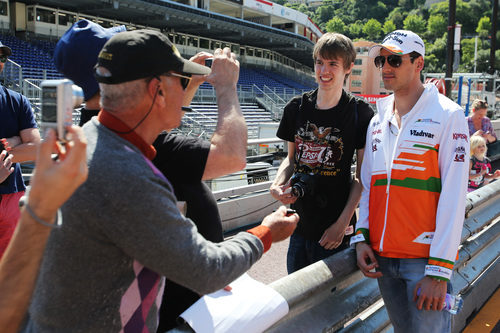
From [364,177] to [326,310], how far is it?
781mm

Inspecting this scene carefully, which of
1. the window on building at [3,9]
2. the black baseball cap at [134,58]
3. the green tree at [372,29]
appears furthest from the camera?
the green tree at [372,29]

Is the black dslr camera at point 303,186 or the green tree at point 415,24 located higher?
the green tree at point 415,24

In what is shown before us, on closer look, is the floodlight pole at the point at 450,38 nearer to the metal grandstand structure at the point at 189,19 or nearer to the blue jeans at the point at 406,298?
the blue jeans at the point at 406,298

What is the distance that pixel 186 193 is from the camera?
5.62 ft

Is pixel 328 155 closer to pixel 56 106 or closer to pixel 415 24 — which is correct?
pixel 56 106

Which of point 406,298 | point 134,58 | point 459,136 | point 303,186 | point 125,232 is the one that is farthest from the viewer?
point 303,186

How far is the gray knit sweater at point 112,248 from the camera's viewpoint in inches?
44.7

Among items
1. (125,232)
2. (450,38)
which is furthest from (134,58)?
(450,38)

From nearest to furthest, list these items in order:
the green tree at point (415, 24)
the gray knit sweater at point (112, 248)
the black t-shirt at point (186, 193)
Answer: the gray knit sweater at point (112, 248), the black t-shirt at point (186, 193), the green tree at point (415, 24)

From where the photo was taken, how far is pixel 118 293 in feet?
3.97

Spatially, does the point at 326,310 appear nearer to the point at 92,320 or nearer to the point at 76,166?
the point at 92,320

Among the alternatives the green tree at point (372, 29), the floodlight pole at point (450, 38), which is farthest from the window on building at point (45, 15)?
the green tree at point (372, 29)

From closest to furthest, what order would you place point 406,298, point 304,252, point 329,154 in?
point 406,298, point 329,154, point 304,252

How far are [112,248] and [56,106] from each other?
40 centimetres
